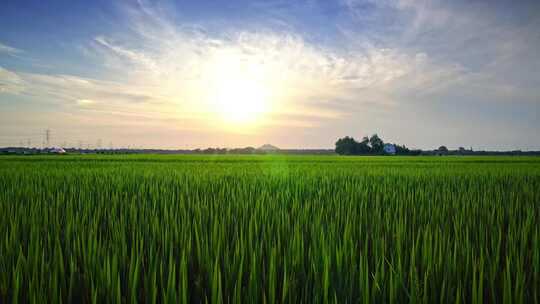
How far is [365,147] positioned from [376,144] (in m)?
2.60

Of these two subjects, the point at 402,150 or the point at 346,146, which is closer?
the point at 402,150

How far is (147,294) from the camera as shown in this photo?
1.04 meters

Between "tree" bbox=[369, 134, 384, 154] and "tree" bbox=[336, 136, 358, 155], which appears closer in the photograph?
"tree" bbox=[369, 134, 384, 154]

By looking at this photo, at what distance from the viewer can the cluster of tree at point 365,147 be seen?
67250 mm

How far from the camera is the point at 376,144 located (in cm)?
7331

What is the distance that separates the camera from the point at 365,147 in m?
73.6

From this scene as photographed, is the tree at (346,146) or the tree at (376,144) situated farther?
the tree at (346,146)

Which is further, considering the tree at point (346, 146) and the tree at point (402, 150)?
the tree at point (346, 146)

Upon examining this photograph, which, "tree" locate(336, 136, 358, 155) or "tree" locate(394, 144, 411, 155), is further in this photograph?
"tree" locate(336, 136, 358, 155)

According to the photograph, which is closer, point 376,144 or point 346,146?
point 376,144

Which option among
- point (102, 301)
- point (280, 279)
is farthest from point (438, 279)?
point (102, 301)

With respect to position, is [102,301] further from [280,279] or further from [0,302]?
[280,279]

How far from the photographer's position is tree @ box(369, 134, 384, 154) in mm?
71062

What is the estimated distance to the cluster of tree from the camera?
67.2 meters
